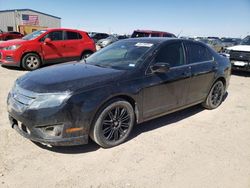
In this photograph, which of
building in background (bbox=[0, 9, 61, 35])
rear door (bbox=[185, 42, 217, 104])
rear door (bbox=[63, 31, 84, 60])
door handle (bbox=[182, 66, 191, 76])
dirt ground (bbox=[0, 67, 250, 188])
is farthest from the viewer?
building in background (bbox=[0, 9, 61, 35])

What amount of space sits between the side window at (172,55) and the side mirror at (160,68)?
192 millimetres

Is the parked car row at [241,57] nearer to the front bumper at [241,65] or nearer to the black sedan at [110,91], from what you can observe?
the front bumper at [241,65]

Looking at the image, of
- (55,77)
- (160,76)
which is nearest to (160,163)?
(160,76)

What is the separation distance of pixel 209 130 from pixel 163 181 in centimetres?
182

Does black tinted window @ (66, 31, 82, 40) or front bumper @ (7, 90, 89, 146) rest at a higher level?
black tinted window @ (66, 31, 82, 40)

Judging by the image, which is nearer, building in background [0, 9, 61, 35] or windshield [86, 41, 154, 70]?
windshield [86, 41, 154, 70]

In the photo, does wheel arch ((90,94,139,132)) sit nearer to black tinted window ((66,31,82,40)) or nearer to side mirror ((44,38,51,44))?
side mirror ((44,38,51,44))

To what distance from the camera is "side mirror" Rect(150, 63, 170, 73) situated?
11.6 feet

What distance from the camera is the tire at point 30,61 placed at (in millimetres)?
8602

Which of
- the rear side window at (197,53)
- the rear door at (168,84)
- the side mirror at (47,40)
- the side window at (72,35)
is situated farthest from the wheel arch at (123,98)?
the side window at (72,35)

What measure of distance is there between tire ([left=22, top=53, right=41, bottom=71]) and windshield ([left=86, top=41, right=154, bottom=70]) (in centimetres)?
516


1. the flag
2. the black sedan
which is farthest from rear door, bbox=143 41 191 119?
the flag

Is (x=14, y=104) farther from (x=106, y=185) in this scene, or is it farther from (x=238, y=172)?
(x=238, y=172)

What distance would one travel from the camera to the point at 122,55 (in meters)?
4.07
